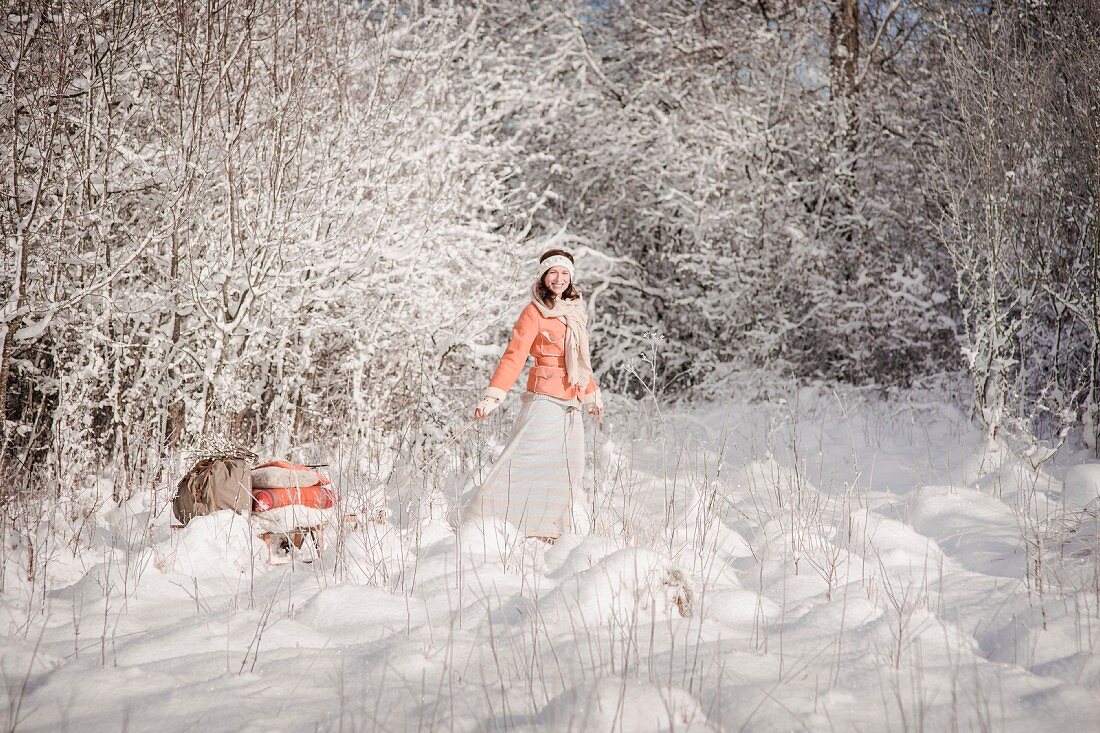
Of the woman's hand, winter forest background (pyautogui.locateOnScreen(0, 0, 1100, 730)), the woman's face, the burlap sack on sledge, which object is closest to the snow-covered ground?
winter forest background (pyautogui.locateOnScreen(0, 0, 1100, 730))

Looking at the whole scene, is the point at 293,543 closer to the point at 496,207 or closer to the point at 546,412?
the point at 546,412

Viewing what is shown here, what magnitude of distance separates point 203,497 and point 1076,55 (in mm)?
6718

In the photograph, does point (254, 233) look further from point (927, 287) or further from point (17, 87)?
point (927, 287)

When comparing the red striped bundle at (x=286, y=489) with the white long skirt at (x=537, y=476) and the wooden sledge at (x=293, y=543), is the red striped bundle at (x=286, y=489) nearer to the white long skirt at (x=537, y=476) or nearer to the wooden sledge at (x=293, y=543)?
the wooden sledge at (x=293, y=543)

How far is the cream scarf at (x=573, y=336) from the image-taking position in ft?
12.1

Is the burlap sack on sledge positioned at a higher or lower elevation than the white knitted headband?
lower

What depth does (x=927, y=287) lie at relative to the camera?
29.3 ft

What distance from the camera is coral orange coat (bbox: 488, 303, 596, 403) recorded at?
3.70 meters

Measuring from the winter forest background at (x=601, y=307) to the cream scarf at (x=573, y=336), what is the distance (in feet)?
1.26

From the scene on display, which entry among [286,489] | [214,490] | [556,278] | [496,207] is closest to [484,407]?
[556,278]

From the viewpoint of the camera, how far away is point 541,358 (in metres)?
3.75

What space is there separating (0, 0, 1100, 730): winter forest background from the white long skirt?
23cm

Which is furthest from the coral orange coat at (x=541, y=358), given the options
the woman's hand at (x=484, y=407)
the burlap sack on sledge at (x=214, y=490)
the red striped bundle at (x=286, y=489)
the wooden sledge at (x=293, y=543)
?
the burlap sack on sledge at (x=214, y=490)

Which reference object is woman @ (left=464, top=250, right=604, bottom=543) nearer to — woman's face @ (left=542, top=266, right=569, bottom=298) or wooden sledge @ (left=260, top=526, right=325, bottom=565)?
woman's face @ (left=542, top=266, right=569, bottom=298)
